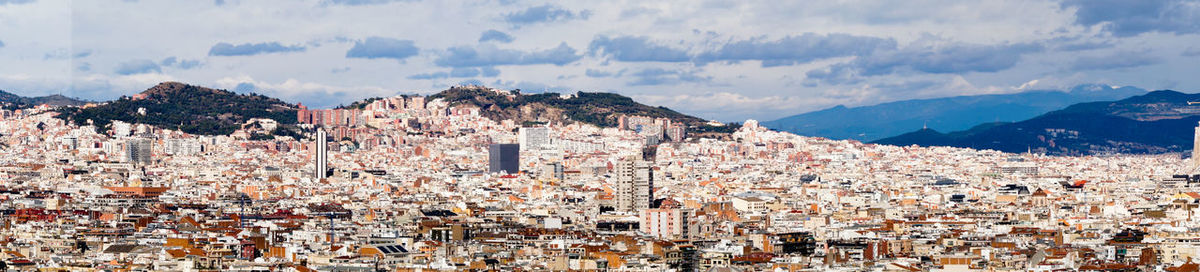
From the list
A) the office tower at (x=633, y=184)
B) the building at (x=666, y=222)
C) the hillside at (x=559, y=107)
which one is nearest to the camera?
the building at (x=666, y=222)

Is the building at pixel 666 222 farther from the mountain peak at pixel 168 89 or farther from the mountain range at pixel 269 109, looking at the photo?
the mountain peak at pixel 168 89

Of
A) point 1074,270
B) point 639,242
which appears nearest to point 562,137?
point 639,242

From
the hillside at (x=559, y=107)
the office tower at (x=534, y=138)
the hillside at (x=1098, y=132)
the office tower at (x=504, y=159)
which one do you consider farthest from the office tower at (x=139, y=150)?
the hillside at (x=1098, y=132)

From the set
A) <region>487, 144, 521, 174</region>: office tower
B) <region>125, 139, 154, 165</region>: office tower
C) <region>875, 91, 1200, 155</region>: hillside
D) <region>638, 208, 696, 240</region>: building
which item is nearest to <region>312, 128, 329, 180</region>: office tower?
<region>125, 139, 154, 165</region>: office tower

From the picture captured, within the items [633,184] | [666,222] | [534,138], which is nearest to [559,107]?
[534,138]

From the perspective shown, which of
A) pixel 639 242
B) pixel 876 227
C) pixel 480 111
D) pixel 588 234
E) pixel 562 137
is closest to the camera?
pixel 639 242

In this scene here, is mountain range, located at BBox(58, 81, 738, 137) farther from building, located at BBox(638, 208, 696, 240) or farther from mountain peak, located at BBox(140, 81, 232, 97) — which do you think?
building, located at BBox(638, 208, 696, 240)

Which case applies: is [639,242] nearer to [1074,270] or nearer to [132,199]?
[1074,270]
